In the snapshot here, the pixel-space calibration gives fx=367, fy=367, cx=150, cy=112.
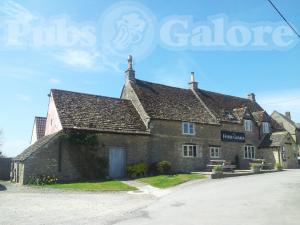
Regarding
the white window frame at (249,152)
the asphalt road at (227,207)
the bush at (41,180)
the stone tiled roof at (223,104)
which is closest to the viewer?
the asphalt road at (227,207)

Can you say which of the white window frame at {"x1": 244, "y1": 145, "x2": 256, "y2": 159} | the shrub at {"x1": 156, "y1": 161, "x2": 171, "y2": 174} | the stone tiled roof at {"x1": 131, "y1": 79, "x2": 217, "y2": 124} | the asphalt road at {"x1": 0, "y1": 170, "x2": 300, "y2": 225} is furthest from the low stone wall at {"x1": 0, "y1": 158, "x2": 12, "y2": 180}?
the white window frame at {"x1": 244, "y1": 145, "x2": 256, "y2": 159}

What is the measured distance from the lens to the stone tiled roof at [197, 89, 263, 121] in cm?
4212

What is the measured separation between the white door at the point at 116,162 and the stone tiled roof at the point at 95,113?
1741 mm

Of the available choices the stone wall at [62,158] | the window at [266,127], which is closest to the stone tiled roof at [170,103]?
the stone wall at [62,158]

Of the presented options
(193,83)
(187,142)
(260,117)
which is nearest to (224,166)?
(187,142)

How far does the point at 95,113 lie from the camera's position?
32719mm

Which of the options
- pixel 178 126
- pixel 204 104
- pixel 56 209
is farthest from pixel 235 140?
pixel 56 209

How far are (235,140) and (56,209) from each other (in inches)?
1144

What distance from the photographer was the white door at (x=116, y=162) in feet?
102

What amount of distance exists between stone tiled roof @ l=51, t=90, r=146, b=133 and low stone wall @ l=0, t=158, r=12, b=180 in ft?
26.6

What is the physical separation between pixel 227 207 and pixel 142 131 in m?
18.4

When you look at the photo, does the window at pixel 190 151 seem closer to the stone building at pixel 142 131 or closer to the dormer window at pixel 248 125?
the stone building at pixel 142 131

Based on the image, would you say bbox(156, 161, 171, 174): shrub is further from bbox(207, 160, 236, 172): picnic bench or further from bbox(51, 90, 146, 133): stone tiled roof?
bbox(207, 160, 236, 172): picnic bench

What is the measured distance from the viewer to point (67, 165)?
94.1 feet
